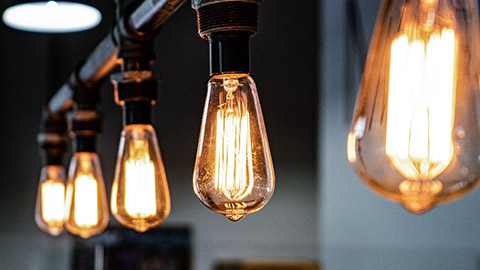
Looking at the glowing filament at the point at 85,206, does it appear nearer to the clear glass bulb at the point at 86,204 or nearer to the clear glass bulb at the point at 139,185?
the clear glass bulb at the point at 86,204

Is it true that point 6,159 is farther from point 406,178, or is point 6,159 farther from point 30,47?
point 406,178

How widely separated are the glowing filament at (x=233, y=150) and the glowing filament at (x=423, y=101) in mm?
180

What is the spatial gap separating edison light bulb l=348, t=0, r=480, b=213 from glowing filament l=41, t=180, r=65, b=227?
48.7 inches

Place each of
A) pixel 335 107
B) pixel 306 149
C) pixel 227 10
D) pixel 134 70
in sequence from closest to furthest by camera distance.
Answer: pixel 227 10
pixel 134 70
pixel 335 107
pixel 306 149

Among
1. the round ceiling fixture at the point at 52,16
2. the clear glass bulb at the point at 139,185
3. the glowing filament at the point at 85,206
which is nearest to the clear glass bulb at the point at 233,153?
the clear glass bulb at the point at 139,185

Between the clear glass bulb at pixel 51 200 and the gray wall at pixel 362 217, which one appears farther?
the gray wall at pixel 362 217

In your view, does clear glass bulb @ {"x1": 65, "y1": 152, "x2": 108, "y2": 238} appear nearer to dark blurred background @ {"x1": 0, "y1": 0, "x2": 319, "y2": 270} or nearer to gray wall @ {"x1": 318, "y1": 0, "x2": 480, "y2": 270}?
gray wall @ {"x1": 318, "y1": 0, "x2": 480, "y2": 270}

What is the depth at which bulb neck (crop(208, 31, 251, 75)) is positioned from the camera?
56cm

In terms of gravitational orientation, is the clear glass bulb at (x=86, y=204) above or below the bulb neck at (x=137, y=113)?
below

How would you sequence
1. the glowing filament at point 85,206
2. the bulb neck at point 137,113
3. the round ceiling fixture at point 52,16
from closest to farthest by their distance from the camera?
the bulb neck at point 137,113 < the glowing filament at point 85,206 < the round ceiling fixture at point 52,16

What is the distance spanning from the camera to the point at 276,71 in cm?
283

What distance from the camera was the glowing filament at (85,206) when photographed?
1.14 metres

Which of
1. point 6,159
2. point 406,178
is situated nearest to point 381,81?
point 406,178

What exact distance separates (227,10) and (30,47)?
9.76ft
